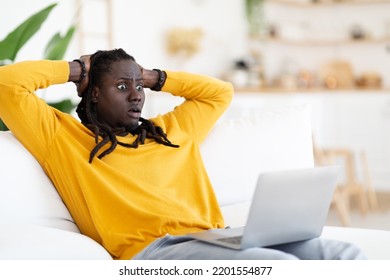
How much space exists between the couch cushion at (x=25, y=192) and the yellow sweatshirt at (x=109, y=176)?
0.03m

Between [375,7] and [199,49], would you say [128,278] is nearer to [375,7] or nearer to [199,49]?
[199,49]

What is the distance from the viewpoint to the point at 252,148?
99.4 inches

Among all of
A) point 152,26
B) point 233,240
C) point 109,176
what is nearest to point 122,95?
point 109,176

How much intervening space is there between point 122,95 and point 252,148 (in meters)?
0.57

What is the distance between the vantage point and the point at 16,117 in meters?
2.07

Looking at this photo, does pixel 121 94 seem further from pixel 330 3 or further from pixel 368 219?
pixel 330 3

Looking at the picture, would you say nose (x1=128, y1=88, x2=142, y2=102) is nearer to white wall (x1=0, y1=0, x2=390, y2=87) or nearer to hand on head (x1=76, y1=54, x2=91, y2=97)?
hand on head (x1=76, y1=54, x2=91, y2=97)

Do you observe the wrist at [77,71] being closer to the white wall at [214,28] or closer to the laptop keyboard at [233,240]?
the laptop keyboard at [233,240]

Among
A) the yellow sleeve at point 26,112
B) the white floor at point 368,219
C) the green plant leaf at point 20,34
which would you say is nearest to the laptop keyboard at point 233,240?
the yellow sleeve at point 26,112

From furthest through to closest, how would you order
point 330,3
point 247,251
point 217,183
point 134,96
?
1. point 330,3
2. point 217,183
3. point 134,96
4. point 247,251

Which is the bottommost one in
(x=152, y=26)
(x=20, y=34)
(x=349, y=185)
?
(x=349, y=185)

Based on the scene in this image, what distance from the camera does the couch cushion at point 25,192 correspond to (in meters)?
2.01

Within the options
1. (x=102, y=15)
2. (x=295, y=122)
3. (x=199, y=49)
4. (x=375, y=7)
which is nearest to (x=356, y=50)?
(x=375, y=7)

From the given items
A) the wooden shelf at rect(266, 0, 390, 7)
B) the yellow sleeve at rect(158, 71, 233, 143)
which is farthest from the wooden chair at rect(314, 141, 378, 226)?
the yellow sleeve at rect(158, 71, 233, 143)
